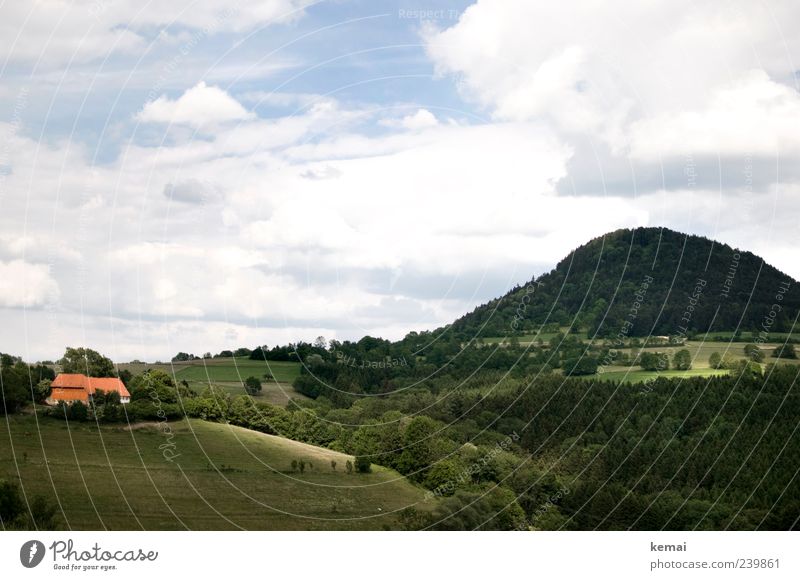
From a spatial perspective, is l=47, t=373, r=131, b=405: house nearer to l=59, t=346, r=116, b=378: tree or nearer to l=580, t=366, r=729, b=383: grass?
l=59, t=346, r=116, b=378: tree

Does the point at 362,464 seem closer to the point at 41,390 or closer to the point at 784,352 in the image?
the point at 41,390

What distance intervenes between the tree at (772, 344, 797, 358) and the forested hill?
733cm

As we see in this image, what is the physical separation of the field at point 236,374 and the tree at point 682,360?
136 ft

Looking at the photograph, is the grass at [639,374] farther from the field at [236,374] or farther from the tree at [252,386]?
the tree at [252,386]

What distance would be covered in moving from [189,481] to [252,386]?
1685 cm

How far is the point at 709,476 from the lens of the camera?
7662 centimetres

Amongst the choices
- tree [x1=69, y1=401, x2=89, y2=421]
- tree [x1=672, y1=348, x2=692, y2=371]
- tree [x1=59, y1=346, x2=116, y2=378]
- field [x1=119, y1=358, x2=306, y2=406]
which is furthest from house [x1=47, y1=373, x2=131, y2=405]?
tree [x1=672, y1=348, x2=692, y2=371]

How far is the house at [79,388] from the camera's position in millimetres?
60500

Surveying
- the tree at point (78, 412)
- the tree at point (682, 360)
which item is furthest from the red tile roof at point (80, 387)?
the tree at point (682, 360)

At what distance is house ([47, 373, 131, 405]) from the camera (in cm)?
6050

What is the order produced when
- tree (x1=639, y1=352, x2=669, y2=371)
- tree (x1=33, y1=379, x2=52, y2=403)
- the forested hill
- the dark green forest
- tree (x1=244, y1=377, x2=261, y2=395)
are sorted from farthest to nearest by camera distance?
the forested hill → tree (x1=639, y1=352, x2=669, y2=371) → tree (x1=244, y1=377, x2=261, y2=395) → the dark green forest → tree (x1=33, y1=379, x2=52, y2=403)

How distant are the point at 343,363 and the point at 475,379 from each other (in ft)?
80.4
